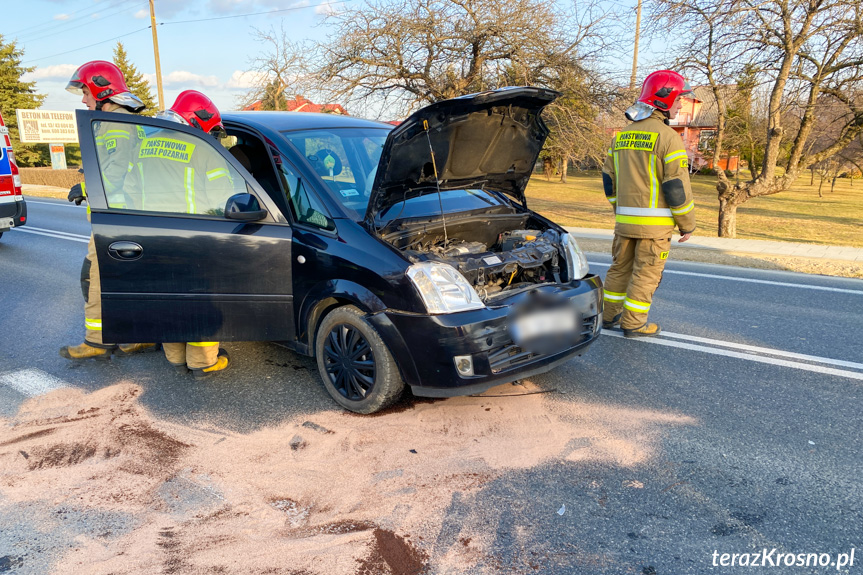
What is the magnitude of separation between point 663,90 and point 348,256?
3.07 meters

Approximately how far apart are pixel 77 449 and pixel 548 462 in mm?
2627

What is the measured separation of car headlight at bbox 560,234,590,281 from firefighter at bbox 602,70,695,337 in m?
1.08

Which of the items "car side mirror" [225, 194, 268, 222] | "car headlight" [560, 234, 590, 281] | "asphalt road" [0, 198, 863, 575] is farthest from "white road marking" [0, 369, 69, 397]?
Answer: "car headlight" [560, 234, 590, 281]

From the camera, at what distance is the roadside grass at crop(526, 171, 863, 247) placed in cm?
1850

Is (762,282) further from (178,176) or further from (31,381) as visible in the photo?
(31,381)

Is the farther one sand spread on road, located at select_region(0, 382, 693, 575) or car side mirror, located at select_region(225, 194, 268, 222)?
car side mirror, located at select_region(225, 194, 268, 222)

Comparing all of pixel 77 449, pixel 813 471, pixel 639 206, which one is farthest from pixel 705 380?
pixel 77 449

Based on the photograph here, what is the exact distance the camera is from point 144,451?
3488 millimetres

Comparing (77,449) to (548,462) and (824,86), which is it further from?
(824,86)

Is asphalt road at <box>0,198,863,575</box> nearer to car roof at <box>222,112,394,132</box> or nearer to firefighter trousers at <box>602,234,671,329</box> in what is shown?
firefighter trousers at <box>602,234,671,329</box>

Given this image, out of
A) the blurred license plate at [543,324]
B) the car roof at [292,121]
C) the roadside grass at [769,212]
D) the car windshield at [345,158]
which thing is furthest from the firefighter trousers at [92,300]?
the roadside grass at [769,212]

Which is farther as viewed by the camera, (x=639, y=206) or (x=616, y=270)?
(x=616, y=270)

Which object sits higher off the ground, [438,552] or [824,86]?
[824,86]

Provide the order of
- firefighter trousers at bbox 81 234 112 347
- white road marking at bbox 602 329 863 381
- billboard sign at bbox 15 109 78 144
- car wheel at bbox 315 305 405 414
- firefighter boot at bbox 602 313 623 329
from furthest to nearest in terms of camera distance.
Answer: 1. billboard sign at bbox 15 109 78 144
2. firefighter boot at bbox 602 313 623 329
3. firefighter trousers at bbox 81 234 112 347
4. white road marking at bbox 602 329 863 381
5. car wheel at bbox 315 305 405 414
